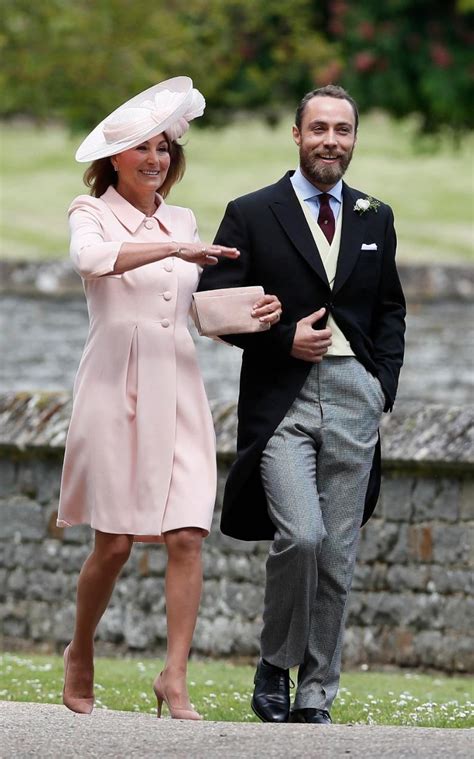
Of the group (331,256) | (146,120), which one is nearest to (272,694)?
(331,256)

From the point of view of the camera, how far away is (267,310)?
218 inches

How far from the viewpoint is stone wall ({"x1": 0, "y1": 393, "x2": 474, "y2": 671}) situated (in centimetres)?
Result: 852

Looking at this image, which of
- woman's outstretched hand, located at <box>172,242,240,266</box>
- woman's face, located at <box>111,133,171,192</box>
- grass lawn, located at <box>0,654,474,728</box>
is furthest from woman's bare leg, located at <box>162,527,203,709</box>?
woman's face, located at <box>111,133,171,192</box>

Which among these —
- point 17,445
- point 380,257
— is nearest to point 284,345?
point 380,257

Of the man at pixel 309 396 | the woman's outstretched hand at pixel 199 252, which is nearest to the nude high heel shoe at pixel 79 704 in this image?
the man at pixel 309 396

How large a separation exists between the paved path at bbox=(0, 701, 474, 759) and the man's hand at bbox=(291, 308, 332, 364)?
1129mm

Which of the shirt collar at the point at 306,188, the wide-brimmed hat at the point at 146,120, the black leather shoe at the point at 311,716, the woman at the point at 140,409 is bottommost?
the black leather shoe at the point at 311,716

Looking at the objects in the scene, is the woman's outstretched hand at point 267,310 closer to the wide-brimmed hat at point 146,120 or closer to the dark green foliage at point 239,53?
the wide-brimmed hat at point 146,120

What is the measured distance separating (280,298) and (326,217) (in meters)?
0.32

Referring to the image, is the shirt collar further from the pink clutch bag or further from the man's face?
the pink clutch bag

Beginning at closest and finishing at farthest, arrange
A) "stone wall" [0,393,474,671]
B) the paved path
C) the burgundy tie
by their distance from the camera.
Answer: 1. the paved path
2. the burgundy tie
3. "stone wall" [0,393,474,671]

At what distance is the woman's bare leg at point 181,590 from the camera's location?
5629mm

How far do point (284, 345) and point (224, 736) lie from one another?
4.18 feet

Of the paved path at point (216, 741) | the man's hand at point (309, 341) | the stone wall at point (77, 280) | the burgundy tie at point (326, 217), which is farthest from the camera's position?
the stone wall at point (77, 280)
